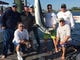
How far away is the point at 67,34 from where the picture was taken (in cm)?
930

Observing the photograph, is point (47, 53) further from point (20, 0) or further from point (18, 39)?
point (20, 0)

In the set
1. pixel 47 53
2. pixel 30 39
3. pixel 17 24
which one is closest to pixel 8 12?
pixel 17 24

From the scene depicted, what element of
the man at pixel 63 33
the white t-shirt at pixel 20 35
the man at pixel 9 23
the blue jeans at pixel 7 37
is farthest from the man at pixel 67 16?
the blue jeans at pixel 7 37

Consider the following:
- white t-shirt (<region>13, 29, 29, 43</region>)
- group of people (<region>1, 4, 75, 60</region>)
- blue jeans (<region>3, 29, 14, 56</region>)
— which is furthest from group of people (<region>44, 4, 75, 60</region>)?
blue jeans (<region>3, 29, 14, 56</region>)

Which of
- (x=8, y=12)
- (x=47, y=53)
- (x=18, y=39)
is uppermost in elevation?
(x=8, y=12)

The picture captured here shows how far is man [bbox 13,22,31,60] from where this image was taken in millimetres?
9254

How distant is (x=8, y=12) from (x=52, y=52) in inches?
77.8

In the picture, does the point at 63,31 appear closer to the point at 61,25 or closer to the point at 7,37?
the point at 61,25

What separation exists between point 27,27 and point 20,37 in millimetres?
894

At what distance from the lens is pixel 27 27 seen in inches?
404

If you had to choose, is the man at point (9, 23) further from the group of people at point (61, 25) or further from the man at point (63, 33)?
the man at point (63, 33)

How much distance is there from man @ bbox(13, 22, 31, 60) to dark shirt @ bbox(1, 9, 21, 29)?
0.43m

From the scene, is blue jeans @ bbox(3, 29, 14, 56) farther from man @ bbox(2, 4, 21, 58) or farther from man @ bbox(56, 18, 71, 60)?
man @ bbox(56, 18, 71, 60)

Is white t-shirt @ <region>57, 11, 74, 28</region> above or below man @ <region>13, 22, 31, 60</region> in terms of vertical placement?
above
